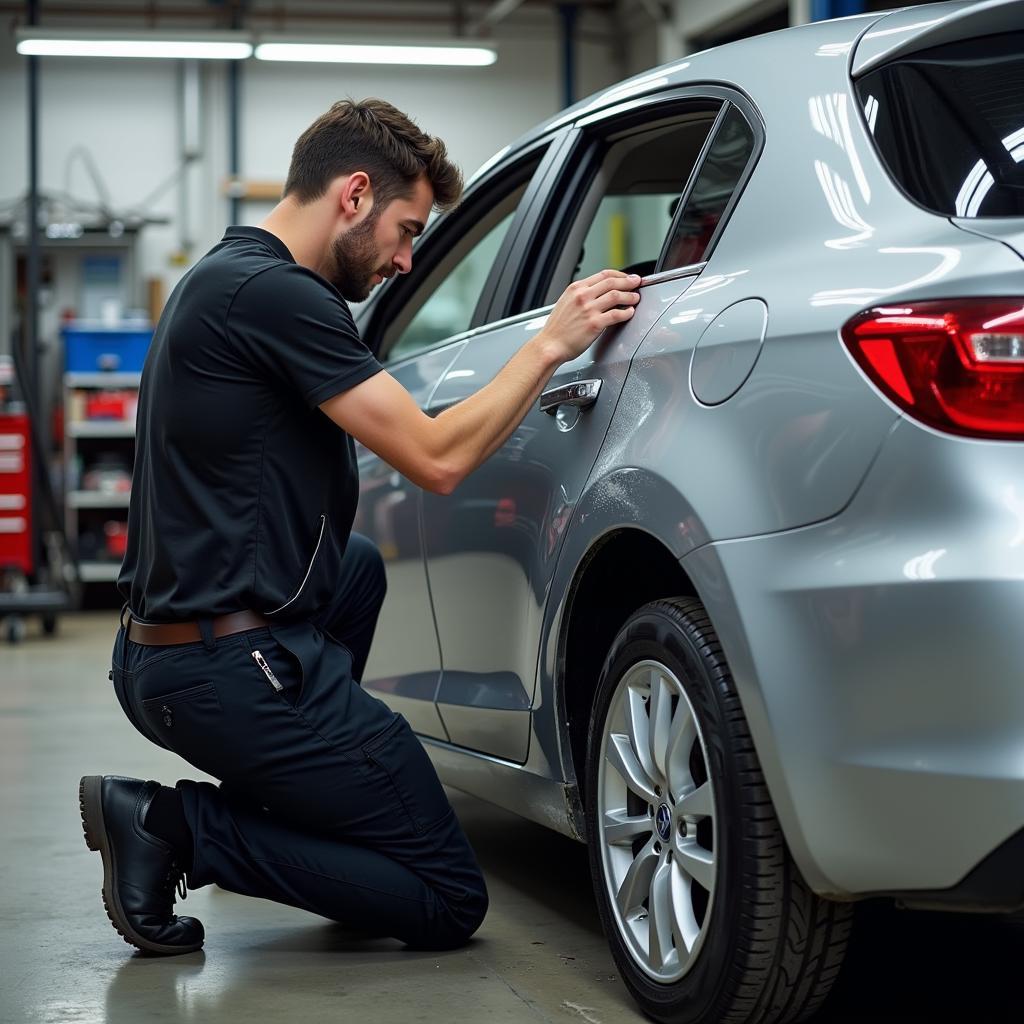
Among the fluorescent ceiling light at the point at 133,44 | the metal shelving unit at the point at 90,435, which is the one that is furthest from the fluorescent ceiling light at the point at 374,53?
the metal shelving unit at the point at 90,435

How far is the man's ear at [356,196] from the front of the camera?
248 centimetres

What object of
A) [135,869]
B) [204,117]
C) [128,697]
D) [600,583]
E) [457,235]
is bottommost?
[135,869]

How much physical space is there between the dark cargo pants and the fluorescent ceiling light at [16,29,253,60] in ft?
27.1

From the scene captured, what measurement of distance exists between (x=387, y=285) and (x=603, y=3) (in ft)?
32.1

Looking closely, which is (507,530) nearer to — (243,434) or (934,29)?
(243,434)

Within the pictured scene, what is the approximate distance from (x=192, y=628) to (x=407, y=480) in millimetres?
680

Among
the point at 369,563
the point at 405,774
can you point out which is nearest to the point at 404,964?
the point at 405,774

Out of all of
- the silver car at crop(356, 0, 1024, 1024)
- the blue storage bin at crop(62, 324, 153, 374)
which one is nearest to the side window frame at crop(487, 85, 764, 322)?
the silver car at crop(356, 0, 1024, 1024)

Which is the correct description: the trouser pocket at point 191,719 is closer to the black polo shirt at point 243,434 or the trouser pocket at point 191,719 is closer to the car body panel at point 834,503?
the black polo shirt at point 243,434

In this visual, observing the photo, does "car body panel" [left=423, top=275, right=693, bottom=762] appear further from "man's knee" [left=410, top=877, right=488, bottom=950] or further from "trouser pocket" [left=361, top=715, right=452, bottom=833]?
"man's knee" [left=410, top=877, right=488, bottom=950]

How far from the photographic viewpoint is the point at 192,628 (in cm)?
238

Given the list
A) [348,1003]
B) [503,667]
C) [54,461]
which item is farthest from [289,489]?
[54,461]

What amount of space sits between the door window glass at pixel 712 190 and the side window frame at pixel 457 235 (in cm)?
63

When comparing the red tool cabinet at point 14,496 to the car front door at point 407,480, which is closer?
the car front door at point 407,480
